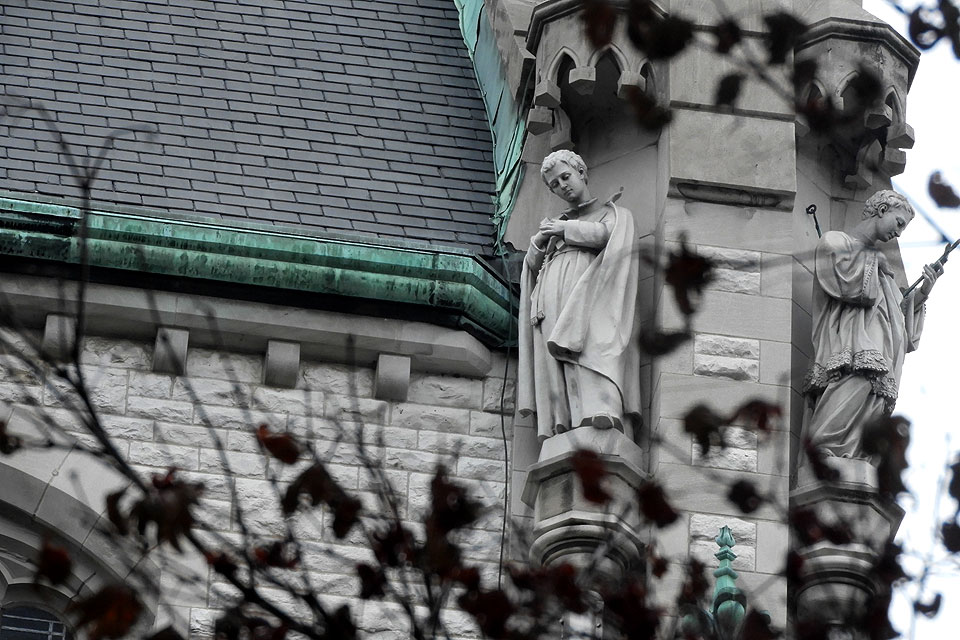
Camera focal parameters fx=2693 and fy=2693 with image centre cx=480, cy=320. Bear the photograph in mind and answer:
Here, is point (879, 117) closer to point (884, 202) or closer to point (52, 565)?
point (884, 202)

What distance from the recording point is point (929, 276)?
1502 centimetres

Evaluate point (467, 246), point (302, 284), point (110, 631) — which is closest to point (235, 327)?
point (302, 284)

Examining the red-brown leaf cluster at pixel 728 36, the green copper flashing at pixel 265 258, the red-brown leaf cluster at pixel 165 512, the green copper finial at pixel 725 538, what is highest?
the green copper flashing at pixel 265 258

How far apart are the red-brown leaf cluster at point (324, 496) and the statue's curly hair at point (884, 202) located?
6309 millimetres

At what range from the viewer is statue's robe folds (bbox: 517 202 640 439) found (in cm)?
1427

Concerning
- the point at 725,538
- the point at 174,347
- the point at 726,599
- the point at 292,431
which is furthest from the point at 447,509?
the point at 174,347

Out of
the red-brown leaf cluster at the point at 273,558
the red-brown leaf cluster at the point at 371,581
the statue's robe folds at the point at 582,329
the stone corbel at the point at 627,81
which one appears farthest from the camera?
the stone corbel at the point at 627,81

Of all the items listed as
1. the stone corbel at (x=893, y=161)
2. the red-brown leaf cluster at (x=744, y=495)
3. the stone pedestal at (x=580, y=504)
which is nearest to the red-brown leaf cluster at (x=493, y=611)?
the red-brown leaf cluster at (x=744, y=495)

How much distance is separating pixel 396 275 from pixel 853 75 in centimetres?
284

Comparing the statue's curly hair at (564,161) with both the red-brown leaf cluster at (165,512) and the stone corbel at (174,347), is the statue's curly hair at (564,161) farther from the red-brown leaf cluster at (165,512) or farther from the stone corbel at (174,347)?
the red-brown leaf cluster at (165,512)

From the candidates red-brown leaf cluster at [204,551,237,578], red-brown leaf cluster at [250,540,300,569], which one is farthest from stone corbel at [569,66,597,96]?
red-brown leaf cluster at [204,551,237,578]

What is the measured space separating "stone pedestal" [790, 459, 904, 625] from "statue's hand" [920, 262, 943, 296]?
137cm

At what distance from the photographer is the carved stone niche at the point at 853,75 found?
1541 centimetres

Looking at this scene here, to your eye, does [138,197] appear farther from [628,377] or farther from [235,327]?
[628,377]
